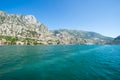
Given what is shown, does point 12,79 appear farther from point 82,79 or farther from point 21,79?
point 82,79

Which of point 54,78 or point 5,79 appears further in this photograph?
point 54,78

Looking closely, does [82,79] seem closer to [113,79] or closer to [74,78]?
[74,78]

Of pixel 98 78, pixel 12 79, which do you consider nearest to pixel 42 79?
pixel 12 79

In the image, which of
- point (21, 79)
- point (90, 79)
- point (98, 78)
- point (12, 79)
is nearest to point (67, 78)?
point (90, 79)

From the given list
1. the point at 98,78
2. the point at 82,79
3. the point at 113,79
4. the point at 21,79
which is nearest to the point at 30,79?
the point at 21,79

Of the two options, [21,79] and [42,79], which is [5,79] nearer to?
[21,79]

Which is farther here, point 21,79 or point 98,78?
point 98,78

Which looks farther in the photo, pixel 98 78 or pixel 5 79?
pixel 98 78
